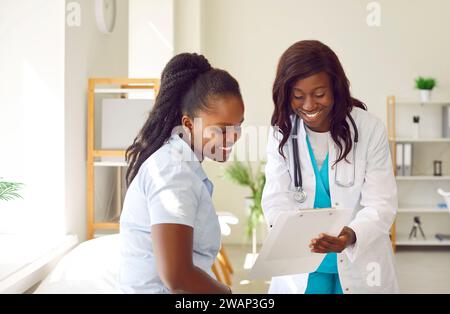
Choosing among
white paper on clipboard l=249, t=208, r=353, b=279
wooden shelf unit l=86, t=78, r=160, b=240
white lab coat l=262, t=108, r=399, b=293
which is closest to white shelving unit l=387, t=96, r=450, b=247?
wooden shelf unit l=86, t=78, r=160, b=240

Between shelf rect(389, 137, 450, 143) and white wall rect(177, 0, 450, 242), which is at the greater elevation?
white wall rect(177, 0, 450, 242)

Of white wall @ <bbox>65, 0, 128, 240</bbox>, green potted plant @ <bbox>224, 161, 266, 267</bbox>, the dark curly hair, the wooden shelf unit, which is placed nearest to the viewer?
the dark curly hair

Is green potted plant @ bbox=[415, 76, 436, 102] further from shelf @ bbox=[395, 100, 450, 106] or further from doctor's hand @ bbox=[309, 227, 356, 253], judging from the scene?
doctor's hand @ bbox=[309, 227, 356, 253]

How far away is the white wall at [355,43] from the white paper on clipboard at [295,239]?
4.00 m

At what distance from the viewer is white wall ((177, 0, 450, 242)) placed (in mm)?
5402

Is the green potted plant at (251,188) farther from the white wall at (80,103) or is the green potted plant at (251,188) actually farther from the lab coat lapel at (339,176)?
the lab coat lapel at (339,176)

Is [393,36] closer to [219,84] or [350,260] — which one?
[350,260]

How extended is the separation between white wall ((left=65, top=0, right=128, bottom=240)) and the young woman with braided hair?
57.1 inches

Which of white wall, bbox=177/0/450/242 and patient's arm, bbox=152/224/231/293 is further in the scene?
white wall, bbox=177/0/450/242

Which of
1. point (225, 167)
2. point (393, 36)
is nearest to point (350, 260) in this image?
point (225, 167)

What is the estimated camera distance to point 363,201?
1.54 metres

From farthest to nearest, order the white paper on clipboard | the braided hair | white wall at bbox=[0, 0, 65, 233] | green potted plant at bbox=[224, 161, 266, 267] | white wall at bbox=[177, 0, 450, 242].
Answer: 1. white wall at bbox=[177, 0, 450, 242]
2. green potted plant at bbox=[224, 161, 266, 267]
3. white wall at bbox=[0, 0, 65, 233]
4. the white paper on clipboard
5. the braided hair

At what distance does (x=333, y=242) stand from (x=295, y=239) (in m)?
0.10

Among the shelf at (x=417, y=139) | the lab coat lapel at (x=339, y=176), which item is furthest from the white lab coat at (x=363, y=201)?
the shelf at (x=417, y=139)
